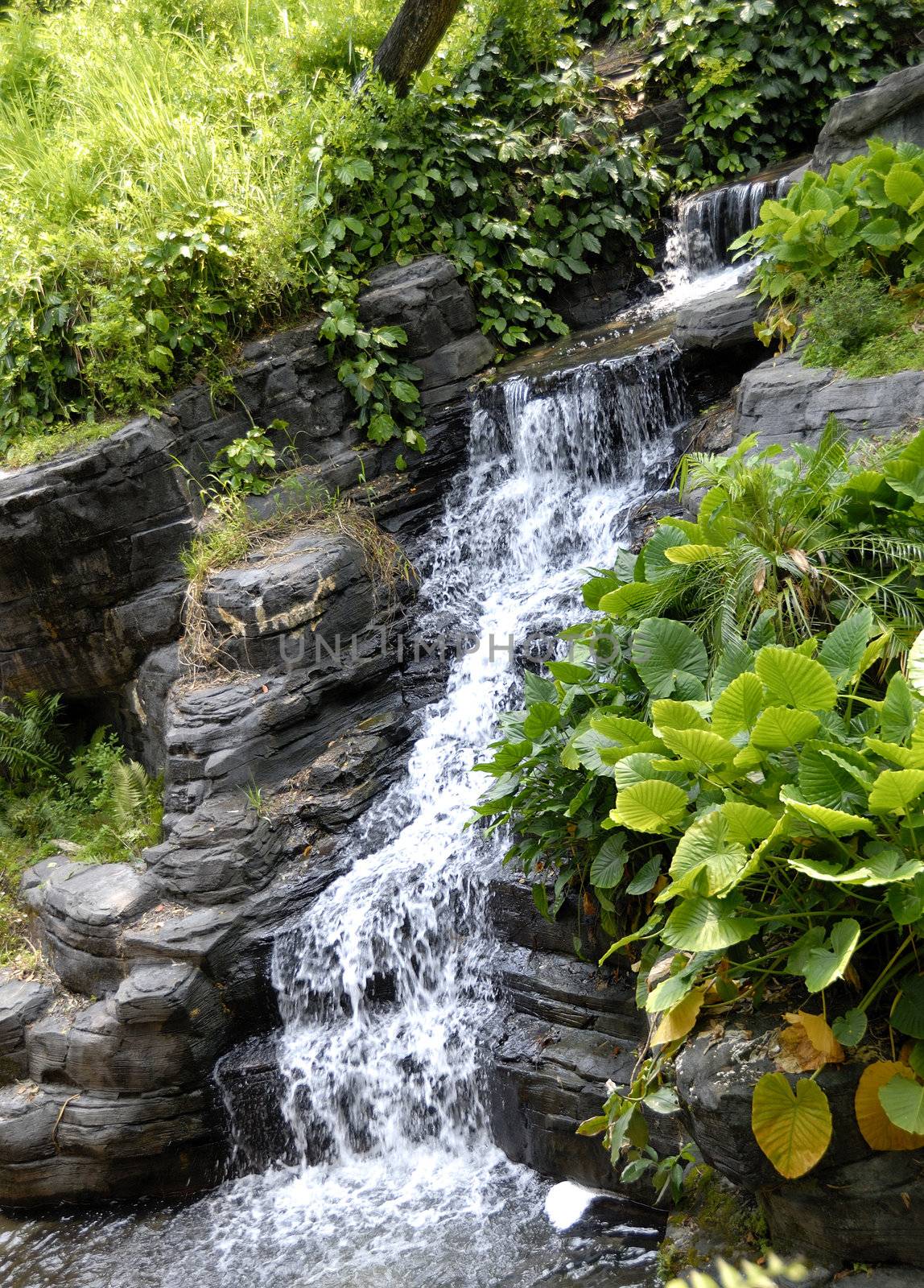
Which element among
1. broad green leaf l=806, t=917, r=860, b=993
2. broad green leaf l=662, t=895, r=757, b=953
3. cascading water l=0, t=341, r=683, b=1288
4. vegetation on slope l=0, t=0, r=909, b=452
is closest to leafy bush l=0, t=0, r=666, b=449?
vegetation on slope l=0, t=0, r=909, b=452

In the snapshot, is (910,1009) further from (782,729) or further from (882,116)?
(882,116)

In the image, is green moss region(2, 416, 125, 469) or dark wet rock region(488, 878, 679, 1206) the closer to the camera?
dark wet rock region(488, 878, 679, 1206)

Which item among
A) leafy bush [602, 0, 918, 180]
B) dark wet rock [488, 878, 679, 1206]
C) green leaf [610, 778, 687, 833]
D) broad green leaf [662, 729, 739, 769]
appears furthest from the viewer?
leafy bush [602, 0, 918, 180]

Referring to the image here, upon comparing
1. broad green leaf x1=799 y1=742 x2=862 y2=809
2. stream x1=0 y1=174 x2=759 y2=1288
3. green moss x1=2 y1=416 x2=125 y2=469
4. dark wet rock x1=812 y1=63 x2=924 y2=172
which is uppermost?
dark wet rock x1=812 y1=63 x2=924 y2=172

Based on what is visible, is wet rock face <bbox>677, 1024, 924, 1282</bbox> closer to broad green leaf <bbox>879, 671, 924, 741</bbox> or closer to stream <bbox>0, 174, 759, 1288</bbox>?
broad green leaf <bbox>879, 671, 924, 741</bbox>

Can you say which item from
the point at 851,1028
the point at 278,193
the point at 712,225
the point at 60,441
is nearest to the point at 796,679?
the point at 851,1028

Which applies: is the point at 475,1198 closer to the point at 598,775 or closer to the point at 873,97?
the point at 598,775

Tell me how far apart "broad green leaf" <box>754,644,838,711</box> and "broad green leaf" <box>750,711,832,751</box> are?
0.09 feet

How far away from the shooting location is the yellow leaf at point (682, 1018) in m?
2.81

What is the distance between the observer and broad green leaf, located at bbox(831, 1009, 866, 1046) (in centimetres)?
250

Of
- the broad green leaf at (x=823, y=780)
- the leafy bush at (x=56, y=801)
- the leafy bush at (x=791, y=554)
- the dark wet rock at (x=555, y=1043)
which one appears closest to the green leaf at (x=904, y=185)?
the leafy bush at (x=791, y=554)

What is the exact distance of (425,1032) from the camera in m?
4.73

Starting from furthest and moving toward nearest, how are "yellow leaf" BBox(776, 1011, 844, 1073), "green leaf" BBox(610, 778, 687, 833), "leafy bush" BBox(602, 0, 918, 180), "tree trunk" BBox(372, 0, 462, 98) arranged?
"leafy bush" BBox(602, 0, 918, 180) → "tree trunk" BBox(372, 0, 462, 98) → "green leaf" BBox(610, 778, 687, 833) → "yellow leaf" BBox(776, 1011, 844, 1073)

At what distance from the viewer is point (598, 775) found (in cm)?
356
